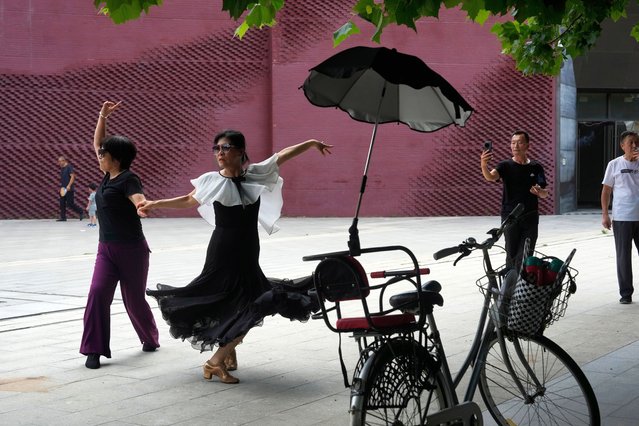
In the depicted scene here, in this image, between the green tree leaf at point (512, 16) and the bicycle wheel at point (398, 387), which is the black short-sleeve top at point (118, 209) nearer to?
the green tree leaf at point (512, 16)

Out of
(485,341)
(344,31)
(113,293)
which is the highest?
(344,31)

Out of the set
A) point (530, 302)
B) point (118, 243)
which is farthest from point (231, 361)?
point (530, 302)

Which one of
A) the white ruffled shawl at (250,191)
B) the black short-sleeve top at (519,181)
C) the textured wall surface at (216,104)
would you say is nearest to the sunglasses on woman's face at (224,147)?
the white ruffled shawl at (250,191)

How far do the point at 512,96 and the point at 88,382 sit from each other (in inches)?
912

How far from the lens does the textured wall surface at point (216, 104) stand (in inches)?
1067

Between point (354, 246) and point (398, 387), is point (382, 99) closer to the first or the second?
point (354, 246)

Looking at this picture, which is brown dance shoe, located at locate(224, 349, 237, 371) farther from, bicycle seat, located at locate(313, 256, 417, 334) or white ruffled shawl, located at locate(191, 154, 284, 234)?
bicycle seat, located at locate(313, 256, 417, 334)

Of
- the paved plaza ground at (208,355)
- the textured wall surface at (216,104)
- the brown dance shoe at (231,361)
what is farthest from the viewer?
the textured wall surface at (216,104)

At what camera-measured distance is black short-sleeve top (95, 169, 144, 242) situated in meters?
7.62

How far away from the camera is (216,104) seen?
27.7 metres

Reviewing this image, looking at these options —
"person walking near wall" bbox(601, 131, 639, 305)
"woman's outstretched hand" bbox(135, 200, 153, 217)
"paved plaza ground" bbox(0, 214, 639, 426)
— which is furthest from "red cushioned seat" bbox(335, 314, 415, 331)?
"person walking near wall" bbox(601, 131, 639, 305)

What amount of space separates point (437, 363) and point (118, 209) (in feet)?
12.7

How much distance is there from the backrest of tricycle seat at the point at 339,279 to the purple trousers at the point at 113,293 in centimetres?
343

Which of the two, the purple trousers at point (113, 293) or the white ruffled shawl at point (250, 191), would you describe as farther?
the purple trousers at point (113, 293)
